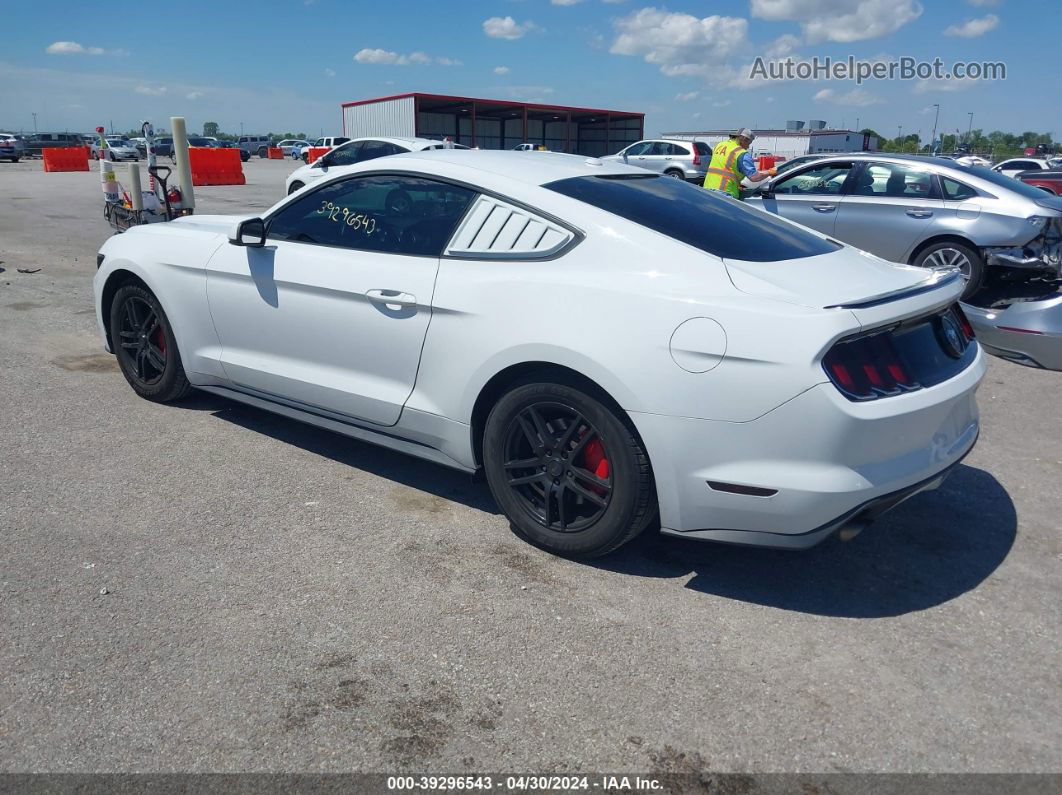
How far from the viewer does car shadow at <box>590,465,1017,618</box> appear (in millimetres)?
3254

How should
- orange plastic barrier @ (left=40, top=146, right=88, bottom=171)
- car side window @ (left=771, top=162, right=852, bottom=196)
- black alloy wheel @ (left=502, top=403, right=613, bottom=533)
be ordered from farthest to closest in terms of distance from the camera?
1. orange plastic barrier @ (left=40, top=146, right=88, bottom=171)
2. car side window @ (left=771, top=162, right=852, bottom=196)
3. black alloy wheel @ (left=502, top=403, right=613, bottom=533)

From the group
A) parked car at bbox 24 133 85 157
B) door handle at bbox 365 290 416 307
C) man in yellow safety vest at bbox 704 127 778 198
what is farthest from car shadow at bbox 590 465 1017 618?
parked car at bbox 24 133 85 157

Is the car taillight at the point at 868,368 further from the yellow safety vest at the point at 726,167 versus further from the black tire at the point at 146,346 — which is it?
the yellow safety vest at the point at 726,167

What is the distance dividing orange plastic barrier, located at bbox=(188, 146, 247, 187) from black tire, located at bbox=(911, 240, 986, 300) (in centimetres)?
2252

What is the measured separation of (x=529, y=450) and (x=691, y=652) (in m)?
1.08

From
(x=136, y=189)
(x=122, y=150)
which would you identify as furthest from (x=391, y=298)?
(x=122, y=150)

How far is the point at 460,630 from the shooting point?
2.98 metres

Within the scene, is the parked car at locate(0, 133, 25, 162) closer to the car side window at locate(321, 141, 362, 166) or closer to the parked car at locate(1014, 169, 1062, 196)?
the car side window at locate(321, 141, 362, 166)

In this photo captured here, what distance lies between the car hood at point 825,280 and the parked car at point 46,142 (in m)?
54.8

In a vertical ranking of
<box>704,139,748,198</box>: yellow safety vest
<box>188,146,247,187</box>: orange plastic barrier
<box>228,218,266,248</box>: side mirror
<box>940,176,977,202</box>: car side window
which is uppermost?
<box>188,146,247,187</box>: orange plastic barrier

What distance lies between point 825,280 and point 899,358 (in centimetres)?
40

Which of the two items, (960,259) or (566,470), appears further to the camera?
(960,259)

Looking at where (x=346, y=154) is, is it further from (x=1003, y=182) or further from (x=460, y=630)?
(x=460, y=630)

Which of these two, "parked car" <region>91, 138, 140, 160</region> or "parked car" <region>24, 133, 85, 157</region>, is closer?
"parked car" <region>91, 138, 140, 160</region>
